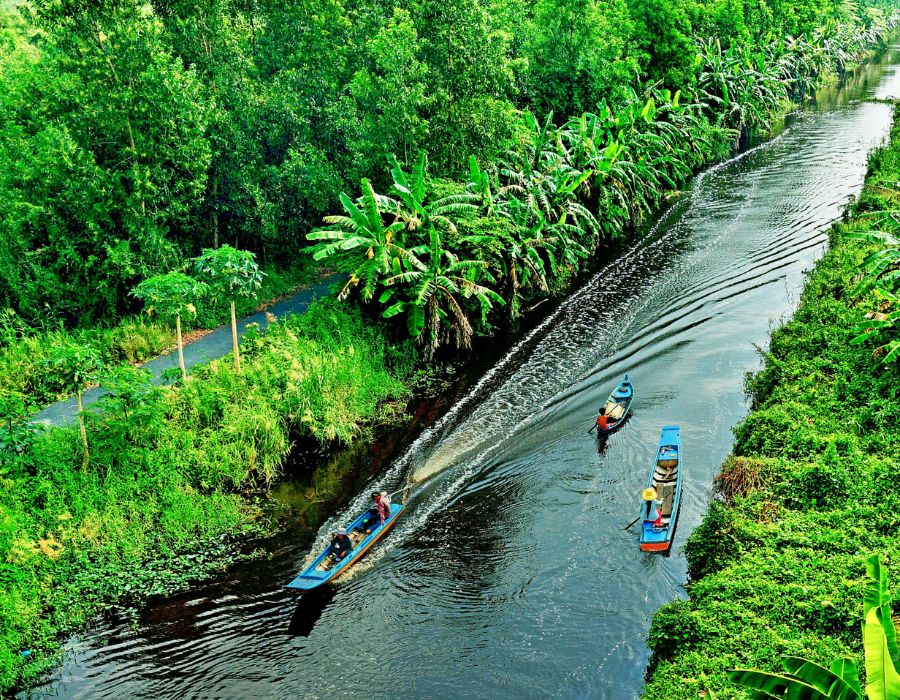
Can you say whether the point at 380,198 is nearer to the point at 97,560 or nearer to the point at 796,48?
the point at 97,560

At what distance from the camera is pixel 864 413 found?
1862 centimetres

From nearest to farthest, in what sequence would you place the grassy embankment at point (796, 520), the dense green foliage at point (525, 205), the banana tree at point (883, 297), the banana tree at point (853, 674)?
the banana tree at point (853, 674) < the grassy embankment at point (796, 520) < the banana tree at point (883, 297) < the dense green foliage at point (525, 205)

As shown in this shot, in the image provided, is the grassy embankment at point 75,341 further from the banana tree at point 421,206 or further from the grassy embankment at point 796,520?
the grassy embankment at point 796,520

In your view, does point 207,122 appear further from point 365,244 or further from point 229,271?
point 229,271

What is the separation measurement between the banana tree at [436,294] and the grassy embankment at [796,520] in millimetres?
9300

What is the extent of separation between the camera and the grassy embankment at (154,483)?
54.5 feet

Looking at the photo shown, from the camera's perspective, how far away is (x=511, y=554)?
17.7 metres

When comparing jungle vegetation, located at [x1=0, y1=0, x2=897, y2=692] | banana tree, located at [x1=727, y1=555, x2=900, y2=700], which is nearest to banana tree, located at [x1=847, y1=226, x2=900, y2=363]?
jungle vegetation, located at [x1=0, y1=0, x2=897, y2=692]

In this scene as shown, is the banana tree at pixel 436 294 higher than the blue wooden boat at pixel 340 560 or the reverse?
higher

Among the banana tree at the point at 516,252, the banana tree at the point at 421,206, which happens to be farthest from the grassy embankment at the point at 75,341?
the banana tree at the point at 516,252

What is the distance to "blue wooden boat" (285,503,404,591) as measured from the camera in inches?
662

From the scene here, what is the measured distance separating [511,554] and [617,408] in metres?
6.29

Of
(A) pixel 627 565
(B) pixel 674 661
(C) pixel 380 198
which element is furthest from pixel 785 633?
(C) pixel 380 198

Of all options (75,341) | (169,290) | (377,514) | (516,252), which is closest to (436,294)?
(516,252)
